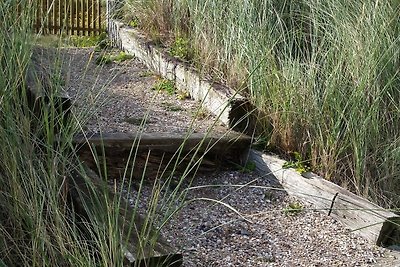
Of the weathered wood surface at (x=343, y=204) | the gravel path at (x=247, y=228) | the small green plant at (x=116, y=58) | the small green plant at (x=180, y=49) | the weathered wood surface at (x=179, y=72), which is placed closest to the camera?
the gravel path at (x=247, y=228)

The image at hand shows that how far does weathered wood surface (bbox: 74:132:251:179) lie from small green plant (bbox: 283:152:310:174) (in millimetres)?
328

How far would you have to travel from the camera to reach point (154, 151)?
4355 mm

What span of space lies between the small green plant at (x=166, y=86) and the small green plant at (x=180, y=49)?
9.3 inches

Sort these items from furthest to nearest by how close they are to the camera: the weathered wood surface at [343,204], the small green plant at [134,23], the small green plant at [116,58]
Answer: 1. the small green plant at [134,23]
2. the small green plant at [116,58]
3. the weathered wood surface at [343,204]

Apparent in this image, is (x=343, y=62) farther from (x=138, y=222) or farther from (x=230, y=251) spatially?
(x=138, y=222)

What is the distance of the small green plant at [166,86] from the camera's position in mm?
5664

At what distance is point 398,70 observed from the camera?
438cm

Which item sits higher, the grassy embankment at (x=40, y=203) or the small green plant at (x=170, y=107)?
the grassy embankment at (x=40, y=203)

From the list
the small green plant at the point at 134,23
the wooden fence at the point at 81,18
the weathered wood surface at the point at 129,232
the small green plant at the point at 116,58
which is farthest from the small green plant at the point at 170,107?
the wooden fence at the point at 81,18

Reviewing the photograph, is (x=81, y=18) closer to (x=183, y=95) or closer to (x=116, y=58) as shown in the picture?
(x=116, y=58)

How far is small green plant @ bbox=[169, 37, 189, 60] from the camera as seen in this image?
5863 millimetres

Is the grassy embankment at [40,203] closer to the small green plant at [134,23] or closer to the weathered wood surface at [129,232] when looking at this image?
the weathered wood surface at [129,232]

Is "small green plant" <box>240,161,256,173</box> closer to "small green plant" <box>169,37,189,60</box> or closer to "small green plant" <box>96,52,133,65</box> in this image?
"small green plant" <box>169,37,189,60</box>

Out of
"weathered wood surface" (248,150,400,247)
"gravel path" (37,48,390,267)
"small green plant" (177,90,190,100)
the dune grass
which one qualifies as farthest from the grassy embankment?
"small green plant" (177,90,190,100)
